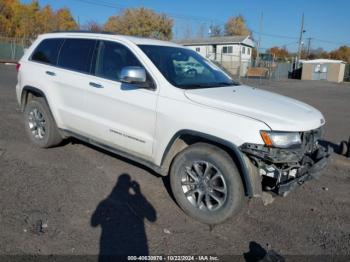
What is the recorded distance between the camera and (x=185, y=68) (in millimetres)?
4797

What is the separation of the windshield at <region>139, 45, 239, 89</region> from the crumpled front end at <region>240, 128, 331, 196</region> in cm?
126

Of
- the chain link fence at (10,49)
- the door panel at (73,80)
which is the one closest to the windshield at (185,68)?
the door panel at (73,80)

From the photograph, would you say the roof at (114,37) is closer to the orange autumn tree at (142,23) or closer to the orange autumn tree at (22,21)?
the orange autumn tree at (142,23)

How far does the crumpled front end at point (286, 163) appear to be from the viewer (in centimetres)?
344

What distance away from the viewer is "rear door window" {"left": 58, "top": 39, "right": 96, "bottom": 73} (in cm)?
507

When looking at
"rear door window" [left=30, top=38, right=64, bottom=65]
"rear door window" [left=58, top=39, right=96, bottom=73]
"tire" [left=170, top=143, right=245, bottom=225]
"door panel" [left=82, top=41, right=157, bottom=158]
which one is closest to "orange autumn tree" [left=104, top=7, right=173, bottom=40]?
"rear door window" [left=30, top=38, right=64, bottom=65]

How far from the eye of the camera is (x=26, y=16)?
59031mm

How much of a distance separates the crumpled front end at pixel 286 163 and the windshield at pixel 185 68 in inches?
49.7

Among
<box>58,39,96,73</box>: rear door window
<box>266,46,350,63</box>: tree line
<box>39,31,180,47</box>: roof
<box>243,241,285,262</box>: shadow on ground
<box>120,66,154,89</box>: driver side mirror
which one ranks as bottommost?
<box>243,241,285,262</box>: shadow on ground

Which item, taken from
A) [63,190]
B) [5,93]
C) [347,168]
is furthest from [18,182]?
[5,93]

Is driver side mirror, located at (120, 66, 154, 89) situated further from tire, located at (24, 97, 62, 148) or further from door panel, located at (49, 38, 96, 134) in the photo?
tire, located at (24, 97, 62, 148)

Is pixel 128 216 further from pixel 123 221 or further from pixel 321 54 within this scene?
pixel 321 54

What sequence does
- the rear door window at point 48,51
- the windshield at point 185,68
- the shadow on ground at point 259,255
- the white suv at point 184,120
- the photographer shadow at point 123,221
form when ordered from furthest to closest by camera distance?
the rear door window at point 48,51
the windshield at point 185,68
the white suv at point 184,120
the photographer shadow at point 123,221
the shadow on ground at point 259,255

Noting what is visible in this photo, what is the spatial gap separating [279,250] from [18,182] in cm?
333
